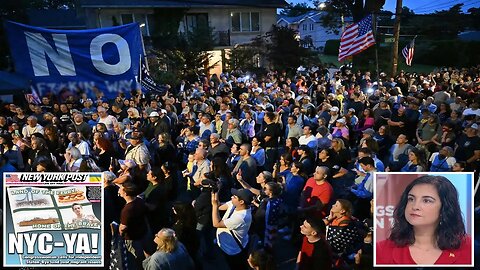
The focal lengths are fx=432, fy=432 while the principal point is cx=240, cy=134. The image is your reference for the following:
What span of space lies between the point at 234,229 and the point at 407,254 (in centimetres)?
187

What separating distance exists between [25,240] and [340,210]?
2.82 m

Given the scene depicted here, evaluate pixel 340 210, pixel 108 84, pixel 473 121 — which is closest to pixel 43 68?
pixel 108 84

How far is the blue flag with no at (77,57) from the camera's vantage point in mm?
5379

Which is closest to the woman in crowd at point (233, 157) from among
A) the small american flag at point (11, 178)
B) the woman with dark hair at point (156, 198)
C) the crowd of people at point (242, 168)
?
the crowd of people at point (242, 168)

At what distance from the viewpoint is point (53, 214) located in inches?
123

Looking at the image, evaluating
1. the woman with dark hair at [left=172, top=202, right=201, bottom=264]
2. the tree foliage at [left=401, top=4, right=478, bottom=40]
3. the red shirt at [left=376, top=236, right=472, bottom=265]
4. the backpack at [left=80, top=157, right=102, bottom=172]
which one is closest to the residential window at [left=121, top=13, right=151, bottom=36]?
the backpack at [left=80, top=157, right=102, bottom=172]

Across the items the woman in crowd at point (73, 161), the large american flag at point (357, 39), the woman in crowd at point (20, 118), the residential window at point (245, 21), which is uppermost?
the residential window at point (245, 21)

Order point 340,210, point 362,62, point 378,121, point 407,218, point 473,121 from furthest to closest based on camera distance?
1. point 362,62
2. point 378,121
3. point 473,121
4. point 340,210
5. point 407,218

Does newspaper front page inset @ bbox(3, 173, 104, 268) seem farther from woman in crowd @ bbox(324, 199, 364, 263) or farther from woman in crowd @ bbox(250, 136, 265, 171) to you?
woman in crowd @ bbox(250, 136, 265, 171)

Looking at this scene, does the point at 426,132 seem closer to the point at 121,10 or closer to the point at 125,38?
the point at 125,38

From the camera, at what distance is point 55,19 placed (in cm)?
3844

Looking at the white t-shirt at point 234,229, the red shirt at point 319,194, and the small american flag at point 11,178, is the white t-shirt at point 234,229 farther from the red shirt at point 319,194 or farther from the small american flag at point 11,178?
the small american flag at point 11,178

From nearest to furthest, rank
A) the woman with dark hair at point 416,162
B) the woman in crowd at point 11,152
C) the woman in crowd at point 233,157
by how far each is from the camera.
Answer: the woman with dark hair at point 416,162 < the woman in crowd at point 11,152 < the woman in crowd at point 233,157

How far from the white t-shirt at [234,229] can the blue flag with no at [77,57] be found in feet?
8.43
